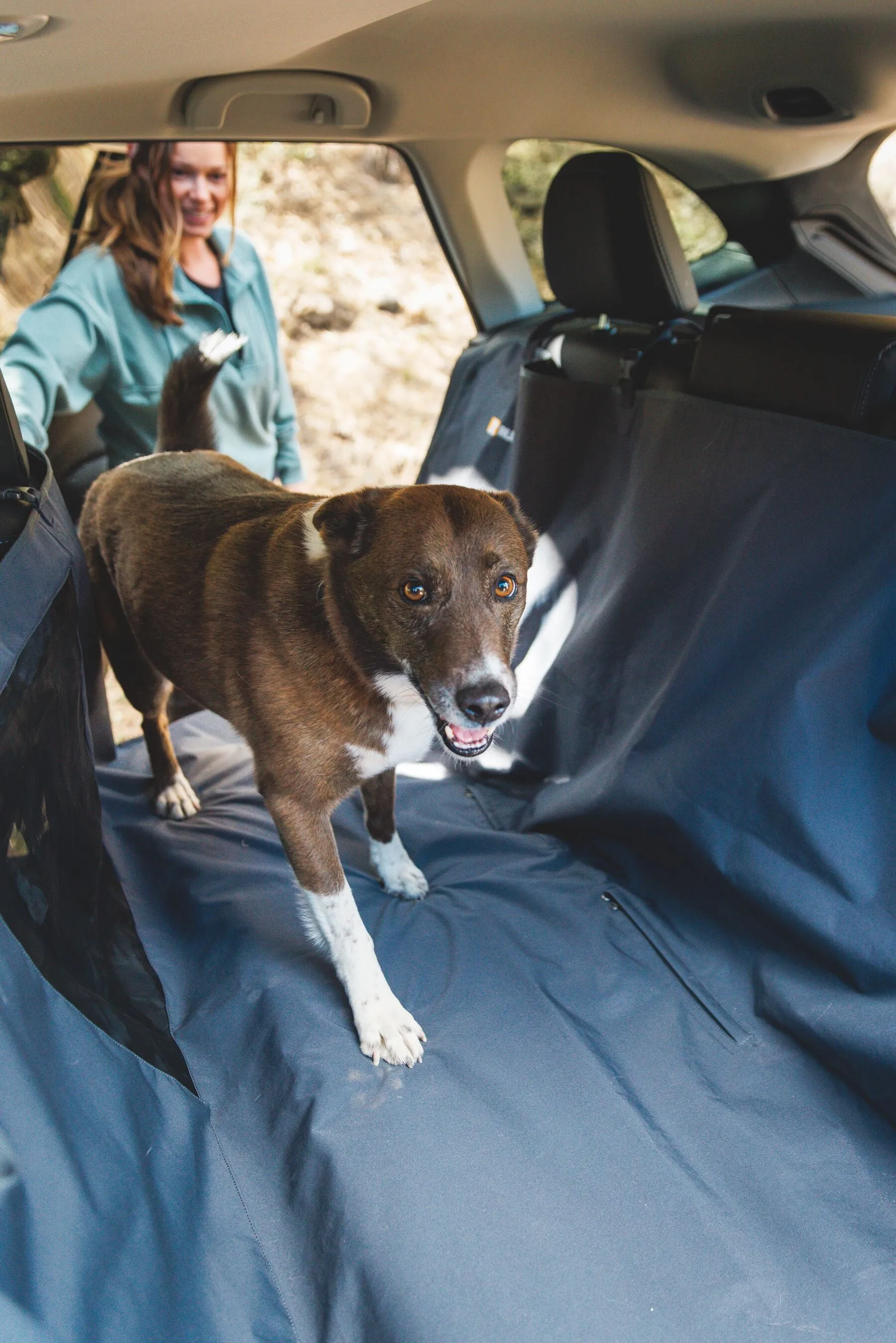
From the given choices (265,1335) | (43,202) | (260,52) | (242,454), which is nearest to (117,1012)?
(265,1335)

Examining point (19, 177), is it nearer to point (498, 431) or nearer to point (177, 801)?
point (498, 431)

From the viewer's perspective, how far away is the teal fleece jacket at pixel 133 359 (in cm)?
342

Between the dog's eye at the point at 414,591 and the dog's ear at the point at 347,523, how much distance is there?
15 cm

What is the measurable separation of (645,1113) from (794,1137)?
0.28m

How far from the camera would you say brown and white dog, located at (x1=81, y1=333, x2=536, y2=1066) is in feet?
6.63

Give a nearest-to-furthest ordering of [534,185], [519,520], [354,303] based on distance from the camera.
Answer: [519,520], [534,185], [354,303]

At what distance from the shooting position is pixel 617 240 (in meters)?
2.87

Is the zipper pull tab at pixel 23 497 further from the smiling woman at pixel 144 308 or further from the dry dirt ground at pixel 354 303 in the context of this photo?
the dry dirt ground at pixel 354 303

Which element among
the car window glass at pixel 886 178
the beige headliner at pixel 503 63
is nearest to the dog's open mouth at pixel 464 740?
the beige headliner at pixel 503 63

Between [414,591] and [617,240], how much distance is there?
4.80 feet

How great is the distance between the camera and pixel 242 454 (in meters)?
4.16

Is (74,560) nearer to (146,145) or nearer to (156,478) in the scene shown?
(156,478)

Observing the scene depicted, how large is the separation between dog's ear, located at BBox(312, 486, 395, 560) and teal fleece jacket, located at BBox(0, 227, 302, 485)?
1.49 meters

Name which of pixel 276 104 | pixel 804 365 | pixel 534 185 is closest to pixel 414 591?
pixel 804 365
